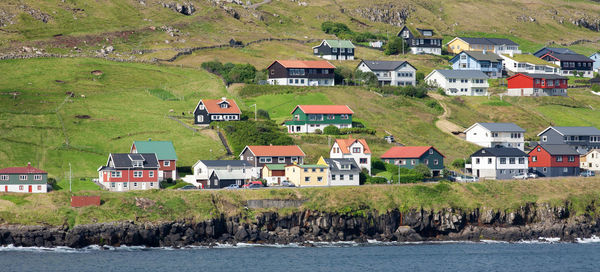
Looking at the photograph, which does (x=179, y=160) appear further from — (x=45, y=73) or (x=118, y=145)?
(x=45, y=73)

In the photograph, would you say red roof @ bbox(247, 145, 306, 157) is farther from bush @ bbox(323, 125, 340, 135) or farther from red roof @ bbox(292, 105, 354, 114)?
red roof @ bbox(292, 105, 354, 114)

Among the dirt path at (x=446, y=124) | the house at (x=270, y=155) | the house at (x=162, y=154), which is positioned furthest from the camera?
the dirt path at (x=446, y=124)

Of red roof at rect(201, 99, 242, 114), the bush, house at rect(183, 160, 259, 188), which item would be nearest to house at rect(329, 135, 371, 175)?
house at rect(183, 160, 259, 188)

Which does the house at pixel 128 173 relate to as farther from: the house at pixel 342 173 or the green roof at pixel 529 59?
the green roof at pixel 529 59

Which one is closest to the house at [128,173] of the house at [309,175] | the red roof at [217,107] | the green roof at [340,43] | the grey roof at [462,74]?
the house at [309,175]

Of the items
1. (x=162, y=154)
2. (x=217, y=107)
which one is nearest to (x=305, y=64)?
(x=217, y=107)

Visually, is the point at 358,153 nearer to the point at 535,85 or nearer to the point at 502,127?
the point at 502,127
